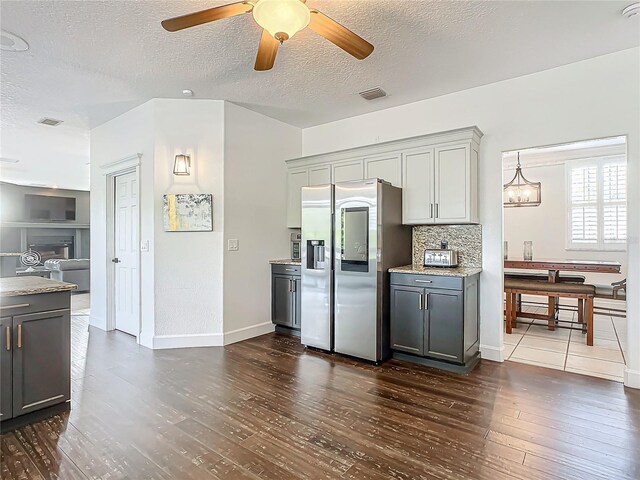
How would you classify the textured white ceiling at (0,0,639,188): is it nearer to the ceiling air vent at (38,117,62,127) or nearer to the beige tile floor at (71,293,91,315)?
the ceiling air vent at (38,117,62,127)

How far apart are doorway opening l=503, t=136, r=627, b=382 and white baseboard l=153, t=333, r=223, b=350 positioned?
326 cm

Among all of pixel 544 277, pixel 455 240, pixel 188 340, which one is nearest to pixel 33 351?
pixel 188 340

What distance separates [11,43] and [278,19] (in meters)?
2.49

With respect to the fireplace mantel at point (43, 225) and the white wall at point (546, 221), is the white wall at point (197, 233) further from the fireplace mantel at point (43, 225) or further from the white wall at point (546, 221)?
the fireplace mantel at point (43, 225)

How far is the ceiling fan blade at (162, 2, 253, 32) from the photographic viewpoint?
1938 millimetres

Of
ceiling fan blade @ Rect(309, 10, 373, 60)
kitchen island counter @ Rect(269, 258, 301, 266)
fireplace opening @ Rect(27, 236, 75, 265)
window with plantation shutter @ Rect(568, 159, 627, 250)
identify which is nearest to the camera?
ceiling fan blade @ Rect(309, 10, 373, 60)

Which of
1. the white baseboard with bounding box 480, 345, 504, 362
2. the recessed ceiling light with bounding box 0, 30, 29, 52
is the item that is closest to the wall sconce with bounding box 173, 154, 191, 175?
the recessed ceiling light with bounding box 0, 30, 29, 52

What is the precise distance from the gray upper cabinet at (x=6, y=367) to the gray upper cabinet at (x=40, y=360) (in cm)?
3

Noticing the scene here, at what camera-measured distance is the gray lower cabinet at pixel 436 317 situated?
10.7 ft

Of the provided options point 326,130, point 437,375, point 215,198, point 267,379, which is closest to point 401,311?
point 437,375

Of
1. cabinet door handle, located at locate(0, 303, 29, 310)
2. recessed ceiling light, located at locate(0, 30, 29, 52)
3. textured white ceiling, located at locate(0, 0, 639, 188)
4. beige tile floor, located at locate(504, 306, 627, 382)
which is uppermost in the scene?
textured white ceiling, located at locate(0, 0, 639, 188)

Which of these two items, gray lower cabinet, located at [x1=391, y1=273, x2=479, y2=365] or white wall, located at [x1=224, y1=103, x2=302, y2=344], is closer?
gray lower cabinet, located at [x1=391, y1=273, x2=479, y2=365]

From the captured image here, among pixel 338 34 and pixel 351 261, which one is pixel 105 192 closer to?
pixel 351 261

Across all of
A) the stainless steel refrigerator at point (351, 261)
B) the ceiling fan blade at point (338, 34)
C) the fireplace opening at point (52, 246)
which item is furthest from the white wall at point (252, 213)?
the fireplace opening at point (52, 246)
